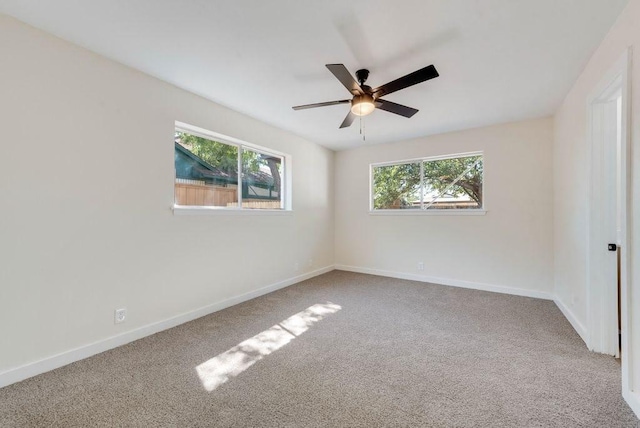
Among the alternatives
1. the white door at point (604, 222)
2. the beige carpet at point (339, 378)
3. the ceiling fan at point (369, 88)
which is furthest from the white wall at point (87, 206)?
the white door at point (604, 222)

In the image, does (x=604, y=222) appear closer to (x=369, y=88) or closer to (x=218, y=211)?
(x=369, y=88)

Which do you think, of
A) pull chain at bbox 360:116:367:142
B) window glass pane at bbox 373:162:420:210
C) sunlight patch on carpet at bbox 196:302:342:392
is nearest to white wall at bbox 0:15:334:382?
sunlight patch on carpet at bbox 196:302:342:392

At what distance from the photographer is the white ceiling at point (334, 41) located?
68.6 inches

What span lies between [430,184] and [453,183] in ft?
1.14

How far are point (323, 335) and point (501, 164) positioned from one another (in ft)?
11.4

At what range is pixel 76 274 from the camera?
84.0 inches

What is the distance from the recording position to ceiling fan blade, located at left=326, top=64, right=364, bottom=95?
191 centimetres

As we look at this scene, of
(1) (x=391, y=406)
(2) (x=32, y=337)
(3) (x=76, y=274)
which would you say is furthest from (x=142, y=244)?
(1) (x=391, y=406)

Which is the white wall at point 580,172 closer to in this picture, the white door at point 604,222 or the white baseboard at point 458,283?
the white door at point 604,222

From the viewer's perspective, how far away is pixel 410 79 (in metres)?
2.06

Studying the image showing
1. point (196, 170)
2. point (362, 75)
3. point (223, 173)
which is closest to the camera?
point (362, 75)

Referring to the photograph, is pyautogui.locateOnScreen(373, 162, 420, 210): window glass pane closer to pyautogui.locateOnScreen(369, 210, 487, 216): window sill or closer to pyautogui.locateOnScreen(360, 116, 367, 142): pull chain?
pyautogui.locateOnScreen(369, 210, 487, 216): window sill

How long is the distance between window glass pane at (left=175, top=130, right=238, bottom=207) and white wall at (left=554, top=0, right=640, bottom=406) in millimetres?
3534

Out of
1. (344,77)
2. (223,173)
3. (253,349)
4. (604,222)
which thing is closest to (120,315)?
(253,349)
